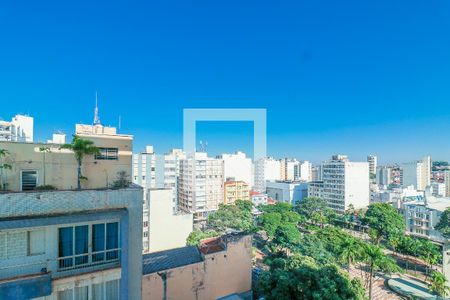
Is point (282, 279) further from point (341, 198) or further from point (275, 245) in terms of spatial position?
point (341, 198)

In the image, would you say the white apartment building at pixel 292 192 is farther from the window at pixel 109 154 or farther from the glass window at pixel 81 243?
the glass window at pixel 81 243

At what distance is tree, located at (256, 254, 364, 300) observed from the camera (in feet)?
30.9

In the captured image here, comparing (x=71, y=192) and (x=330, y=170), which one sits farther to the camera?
→ (x=330, y=170)

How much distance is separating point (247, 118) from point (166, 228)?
49.8 feet

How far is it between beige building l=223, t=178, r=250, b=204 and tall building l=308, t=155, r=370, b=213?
1607 centimetres

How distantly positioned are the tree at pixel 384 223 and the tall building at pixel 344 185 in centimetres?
1747

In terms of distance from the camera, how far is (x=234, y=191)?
50.3 m

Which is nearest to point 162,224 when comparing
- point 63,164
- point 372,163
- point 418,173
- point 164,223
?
point 164,223

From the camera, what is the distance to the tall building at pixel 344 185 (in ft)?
163

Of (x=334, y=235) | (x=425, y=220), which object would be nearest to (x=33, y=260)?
(x=334, y=235)

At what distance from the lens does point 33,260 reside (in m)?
4.95

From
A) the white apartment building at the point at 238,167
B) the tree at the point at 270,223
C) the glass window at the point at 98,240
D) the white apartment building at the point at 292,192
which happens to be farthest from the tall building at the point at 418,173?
the glass window at the point at 98,240

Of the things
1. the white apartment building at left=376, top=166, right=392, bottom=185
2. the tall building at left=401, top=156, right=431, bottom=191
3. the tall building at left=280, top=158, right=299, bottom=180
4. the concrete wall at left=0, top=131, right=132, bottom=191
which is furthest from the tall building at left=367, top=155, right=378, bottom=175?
the concrete wall at left=0, top=131, right=132, bottom=191

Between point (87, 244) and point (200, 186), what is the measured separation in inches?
1622
